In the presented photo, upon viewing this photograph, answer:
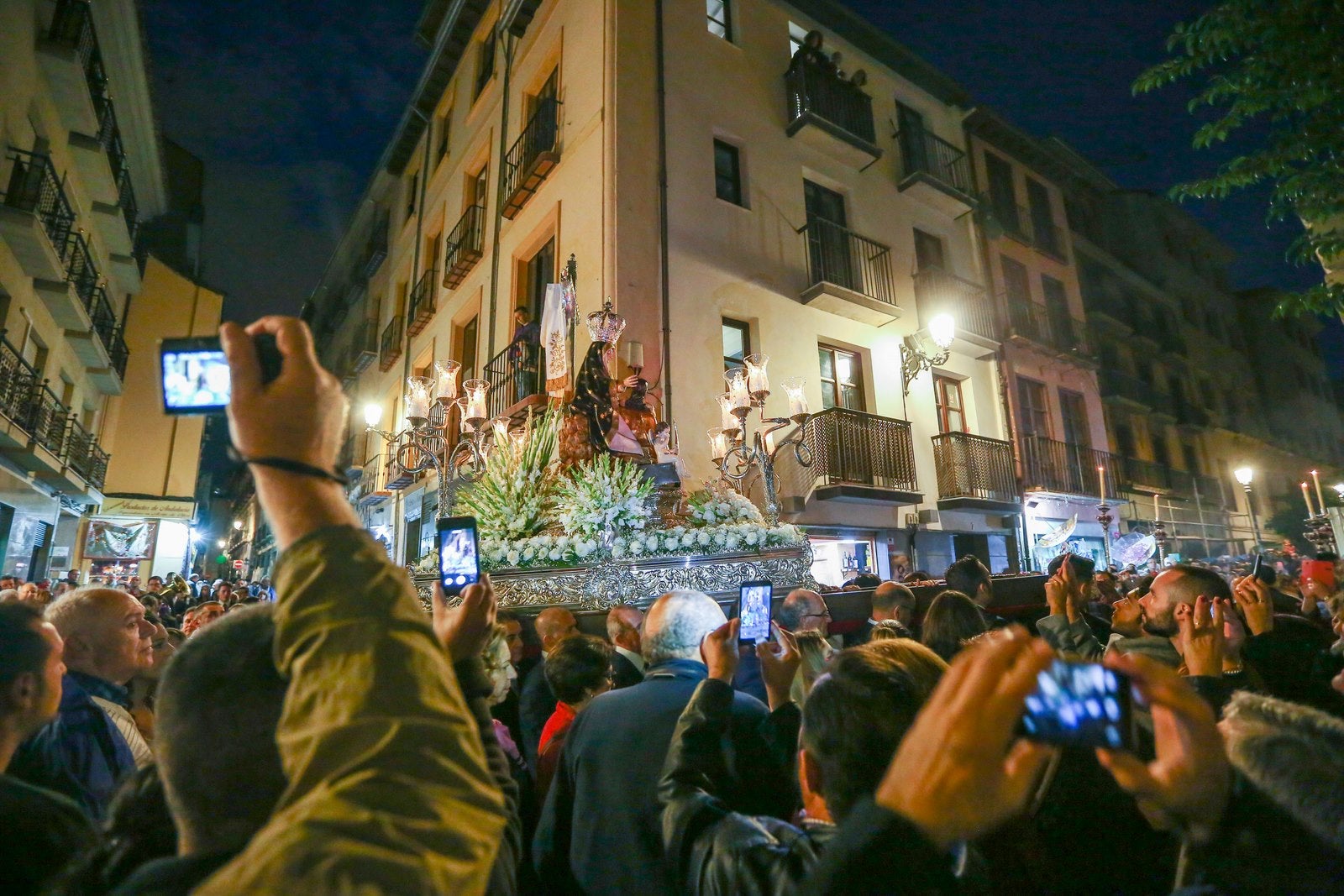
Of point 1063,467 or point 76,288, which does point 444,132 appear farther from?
point 1063,467

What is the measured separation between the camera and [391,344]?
20109 millimetres

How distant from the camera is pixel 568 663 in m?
3.25

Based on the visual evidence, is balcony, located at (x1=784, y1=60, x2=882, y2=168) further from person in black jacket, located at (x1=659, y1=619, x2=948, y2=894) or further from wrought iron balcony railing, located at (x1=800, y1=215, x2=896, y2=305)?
person in black jacket, located at (x1=659, y1=619, x2=948, y2=894)

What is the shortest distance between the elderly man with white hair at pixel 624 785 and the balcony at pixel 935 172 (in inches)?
602

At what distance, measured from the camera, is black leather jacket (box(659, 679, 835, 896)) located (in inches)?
54.2

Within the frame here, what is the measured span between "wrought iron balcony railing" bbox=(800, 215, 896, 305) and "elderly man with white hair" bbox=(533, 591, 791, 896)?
11.4 m

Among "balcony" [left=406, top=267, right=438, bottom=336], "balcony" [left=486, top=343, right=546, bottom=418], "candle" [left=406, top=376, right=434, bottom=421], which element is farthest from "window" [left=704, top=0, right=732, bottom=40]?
"candle" [left=406, top=376, right=434, bottom=421]

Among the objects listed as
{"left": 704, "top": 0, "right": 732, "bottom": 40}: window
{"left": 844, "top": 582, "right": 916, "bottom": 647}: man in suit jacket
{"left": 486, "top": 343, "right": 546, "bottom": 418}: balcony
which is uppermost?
{"left": 704, "top": 0, "right": 732, "bottom": 40}: window

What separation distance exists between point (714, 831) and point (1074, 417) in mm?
20258

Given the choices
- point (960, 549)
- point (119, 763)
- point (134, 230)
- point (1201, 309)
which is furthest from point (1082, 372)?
point (134, 230)

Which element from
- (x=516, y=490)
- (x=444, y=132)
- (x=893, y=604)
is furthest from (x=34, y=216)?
(x=893, y=604)

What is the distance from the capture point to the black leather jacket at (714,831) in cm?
138

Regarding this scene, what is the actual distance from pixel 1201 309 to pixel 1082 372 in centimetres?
1370

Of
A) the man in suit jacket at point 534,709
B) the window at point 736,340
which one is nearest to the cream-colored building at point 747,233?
the window at point 736,340
